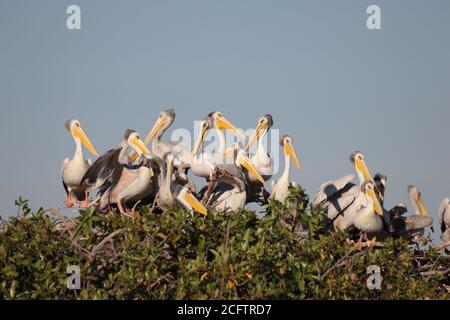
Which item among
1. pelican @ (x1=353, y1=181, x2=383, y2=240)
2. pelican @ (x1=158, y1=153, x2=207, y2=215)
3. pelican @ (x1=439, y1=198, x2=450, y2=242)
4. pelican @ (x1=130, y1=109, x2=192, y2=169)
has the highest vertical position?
pelican @ (x1=130, y1=109, x2=192, y2=169)

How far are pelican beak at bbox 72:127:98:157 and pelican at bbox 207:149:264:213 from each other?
2097 millimetres

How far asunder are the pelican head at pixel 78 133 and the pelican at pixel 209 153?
1.59 meters

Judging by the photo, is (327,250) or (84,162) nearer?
(327,250)

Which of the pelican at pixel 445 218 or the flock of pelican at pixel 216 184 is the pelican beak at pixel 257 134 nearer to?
the flock of pelican at pixel 216 184

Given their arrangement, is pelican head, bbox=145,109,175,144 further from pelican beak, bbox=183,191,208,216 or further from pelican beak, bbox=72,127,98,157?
pelican beak, bbox=183,191,208,216

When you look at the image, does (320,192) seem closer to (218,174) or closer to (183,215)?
(218,174)

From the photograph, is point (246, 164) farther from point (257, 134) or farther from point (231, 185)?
point (257, 134)

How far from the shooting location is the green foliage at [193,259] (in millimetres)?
9055

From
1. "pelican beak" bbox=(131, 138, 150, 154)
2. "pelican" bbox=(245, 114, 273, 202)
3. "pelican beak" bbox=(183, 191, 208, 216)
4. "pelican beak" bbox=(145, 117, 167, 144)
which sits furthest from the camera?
"pelican beak" bbox=(145, 117, 167, 144)

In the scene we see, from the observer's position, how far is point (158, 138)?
1598 centimetres

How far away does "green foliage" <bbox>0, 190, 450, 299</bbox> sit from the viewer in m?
9.05

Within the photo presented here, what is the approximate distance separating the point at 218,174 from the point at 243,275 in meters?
4.89

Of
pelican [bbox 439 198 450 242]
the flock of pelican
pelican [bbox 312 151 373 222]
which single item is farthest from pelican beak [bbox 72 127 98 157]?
pelican [bbox 439 198 450 242]
